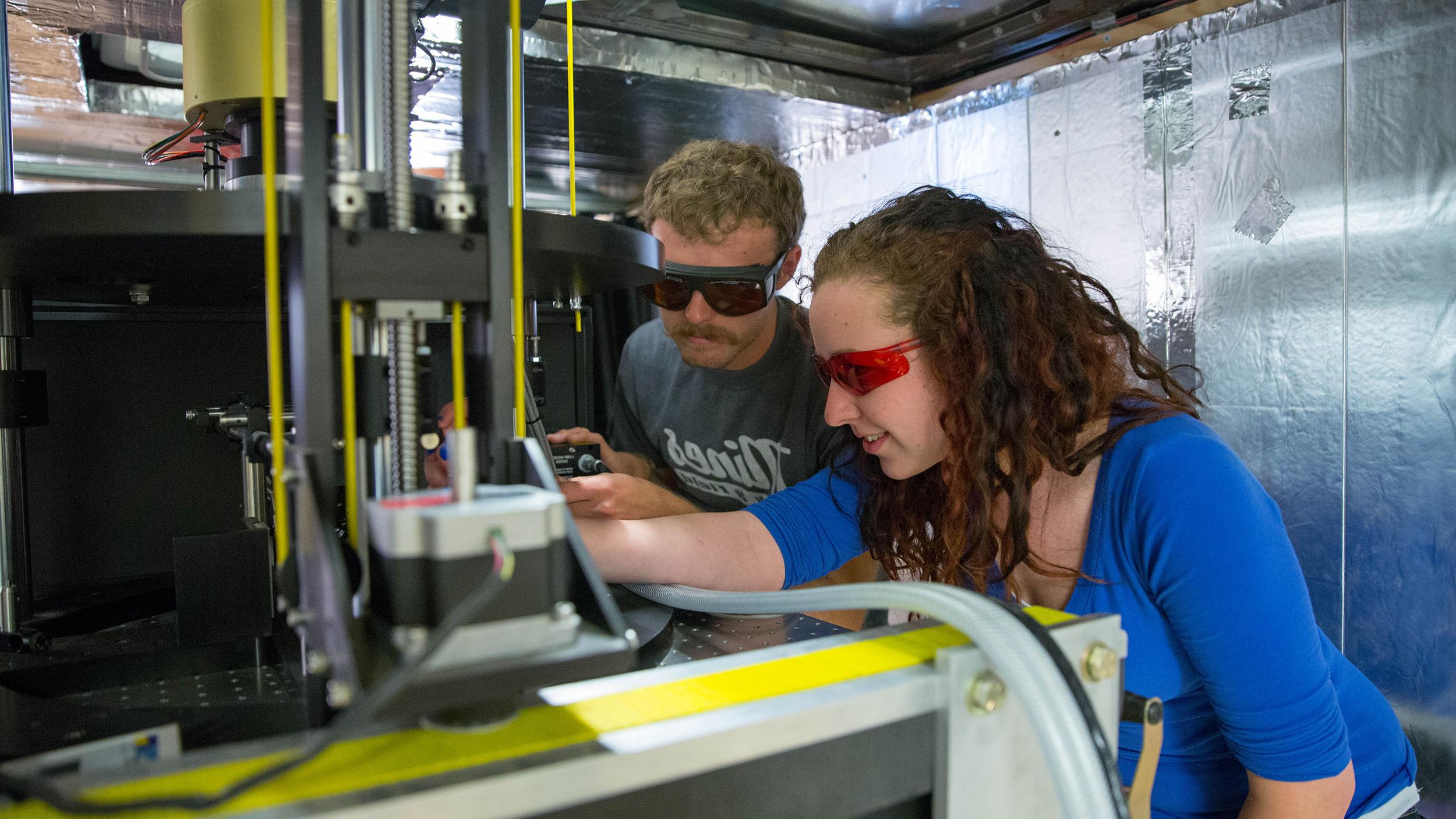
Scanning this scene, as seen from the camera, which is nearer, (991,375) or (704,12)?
(991,375)

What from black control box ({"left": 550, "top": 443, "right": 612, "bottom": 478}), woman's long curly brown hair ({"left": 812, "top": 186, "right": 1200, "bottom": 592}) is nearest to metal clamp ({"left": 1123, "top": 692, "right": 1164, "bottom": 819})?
woman's long curly brown hair ({"left": 812, "top": 186, "right": 1200, "bottom": 592})

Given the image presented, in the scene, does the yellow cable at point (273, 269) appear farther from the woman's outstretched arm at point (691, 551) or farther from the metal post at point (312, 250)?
the woman's outstretched arm at point (691, 551)

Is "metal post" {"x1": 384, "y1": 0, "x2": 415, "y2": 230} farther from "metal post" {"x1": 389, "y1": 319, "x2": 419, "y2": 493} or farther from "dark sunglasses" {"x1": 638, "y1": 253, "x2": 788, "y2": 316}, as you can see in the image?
"dark sunglasses" {"x1": 638, "y1": 253, "x2": 788, "y2": 316}

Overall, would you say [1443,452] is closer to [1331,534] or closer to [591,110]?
[1331,534]

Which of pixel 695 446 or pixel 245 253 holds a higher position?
pixel 245 253

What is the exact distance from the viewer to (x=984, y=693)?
52cm

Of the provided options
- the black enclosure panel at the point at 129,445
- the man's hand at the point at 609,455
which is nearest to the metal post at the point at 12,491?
the black enclosure panel at the point at 129,445

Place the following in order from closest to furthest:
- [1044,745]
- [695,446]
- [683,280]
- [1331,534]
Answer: [1044,745] → [683,280] → [695,446] → [1331,534]

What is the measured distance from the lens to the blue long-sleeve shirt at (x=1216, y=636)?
33.2 inches

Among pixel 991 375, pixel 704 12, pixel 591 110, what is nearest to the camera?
pixel 991 375

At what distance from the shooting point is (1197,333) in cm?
217

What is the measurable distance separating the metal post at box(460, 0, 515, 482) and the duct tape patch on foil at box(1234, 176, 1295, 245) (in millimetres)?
2011

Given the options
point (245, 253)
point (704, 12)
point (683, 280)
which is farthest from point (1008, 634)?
point (704, 12)

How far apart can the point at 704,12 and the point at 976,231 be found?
129 cm
